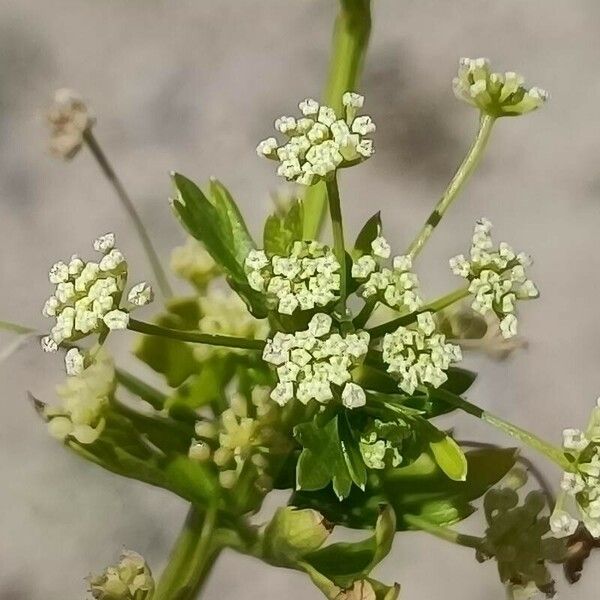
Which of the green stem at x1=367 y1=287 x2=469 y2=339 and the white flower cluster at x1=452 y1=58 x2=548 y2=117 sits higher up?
the white flower cluster at x1=452 y1=58 x2=548 y2=117

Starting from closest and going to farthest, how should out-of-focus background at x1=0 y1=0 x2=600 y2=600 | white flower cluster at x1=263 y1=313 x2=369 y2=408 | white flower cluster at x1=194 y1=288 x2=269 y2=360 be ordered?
white flower cluster at x1=263 y1=313 x2=369 y2=408, white flower cluster at x1=194 y1=288 x2=269 y2=360, out-of-focus background at x1=0 y1=0 x2=600 y2=600

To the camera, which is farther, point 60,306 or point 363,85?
point 363,85

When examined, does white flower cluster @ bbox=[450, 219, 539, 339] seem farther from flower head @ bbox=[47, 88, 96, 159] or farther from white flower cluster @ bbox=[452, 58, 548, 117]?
flower head @ bbox=[47, 88, 96, 159]

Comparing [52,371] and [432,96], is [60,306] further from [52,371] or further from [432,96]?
[432,96]

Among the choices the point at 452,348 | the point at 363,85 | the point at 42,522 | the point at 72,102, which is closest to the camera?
the point at 452,348

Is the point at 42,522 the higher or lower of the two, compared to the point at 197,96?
lower

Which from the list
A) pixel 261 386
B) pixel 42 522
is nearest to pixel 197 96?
pixel 42 522

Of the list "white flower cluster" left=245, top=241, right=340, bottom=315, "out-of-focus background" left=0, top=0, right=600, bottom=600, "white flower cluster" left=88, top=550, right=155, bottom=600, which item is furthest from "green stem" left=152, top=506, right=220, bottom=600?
"out-of-focus background" left=0, top=0, right=600, bottom=600

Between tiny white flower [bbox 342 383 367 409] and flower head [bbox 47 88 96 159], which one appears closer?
tiny white flower [bbox 342 383 367 409]
